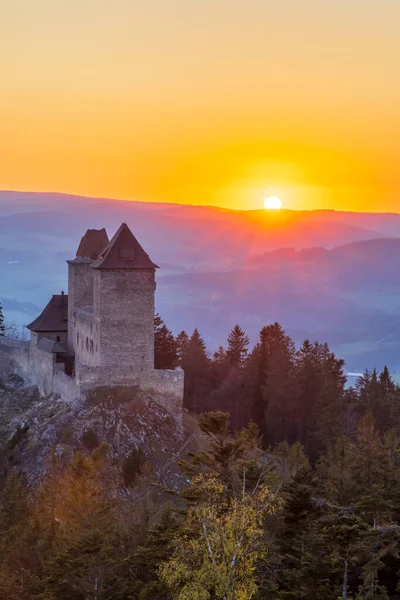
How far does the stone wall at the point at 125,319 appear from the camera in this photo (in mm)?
57031

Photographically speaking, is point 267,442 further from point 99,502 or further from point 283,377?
point 99,502

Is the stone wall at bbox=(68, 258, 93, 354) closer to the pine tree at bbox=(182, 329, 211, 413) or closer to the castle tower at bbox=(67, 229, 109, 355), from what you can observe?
the castle tower at bbox=(67, 229, 109, 355)

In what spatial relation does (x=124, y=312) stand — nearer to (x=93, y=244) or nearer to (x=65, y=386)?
(x=65, y=386)

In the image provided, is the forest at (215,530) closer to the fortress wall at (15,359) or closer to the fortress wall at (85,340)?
the fortress wall at (85,340)

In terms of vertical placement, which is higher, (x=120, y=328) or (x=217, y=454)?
(x=120, y=328)

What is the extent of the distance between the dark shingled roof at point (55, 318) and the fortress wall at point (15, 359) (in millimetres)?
3102

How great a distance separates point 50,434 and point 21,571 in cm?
1984

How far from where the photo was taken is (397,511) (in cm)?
3394

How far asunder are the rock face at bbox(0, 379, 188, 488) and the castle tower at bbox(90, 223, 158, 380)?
1485 mm

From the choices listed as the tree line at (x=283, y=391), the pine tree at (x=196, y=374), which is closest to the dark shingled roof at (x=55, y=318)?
the tree line at (x=283, y=391)

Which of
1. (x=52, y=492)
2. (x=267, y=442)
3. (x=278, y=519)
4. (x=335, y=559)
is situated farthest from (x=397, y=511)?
(x=267, y=442)

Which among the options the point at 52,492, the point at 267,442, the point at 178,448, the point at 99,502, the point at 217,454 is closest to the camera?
the point at 217,454

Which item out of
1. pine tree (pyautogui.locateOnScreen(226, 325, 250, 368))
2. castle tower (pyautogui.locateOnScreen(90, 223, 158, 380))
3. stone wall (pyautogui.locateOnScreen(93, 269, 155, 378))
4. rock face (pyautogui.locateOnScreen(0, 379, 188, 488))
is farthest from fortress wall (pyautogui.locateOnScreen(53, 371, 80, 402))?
pine tree (pyautogui.locateOnScreen(226, 325, 250, 368))

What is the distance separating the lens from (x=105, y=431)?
181 feet
